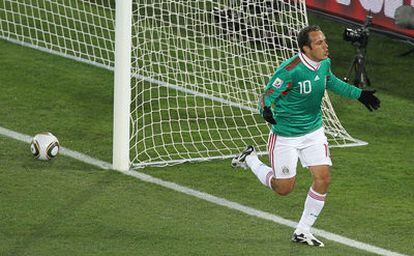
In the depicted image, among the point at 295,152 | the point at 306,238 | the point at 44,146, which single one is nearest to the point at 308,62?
the point at 295,152

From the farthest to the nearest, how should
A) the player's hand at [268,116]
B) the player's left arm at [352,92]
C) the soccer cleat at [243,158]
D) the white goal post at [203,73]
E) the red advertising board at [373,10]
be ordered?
the red advertising board at [373,10] → the white goal post at [203,73] → the soccer cleat at [243,158] → the player's left arm at [352,92] → the player's hand at [268,116]

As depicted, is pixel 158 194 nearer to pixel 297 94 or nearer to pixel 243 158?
pixel 243 158

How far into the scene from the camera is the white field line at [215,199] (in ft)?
33.3

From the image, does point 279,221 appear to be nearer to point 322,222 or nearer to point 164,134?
point 322,222

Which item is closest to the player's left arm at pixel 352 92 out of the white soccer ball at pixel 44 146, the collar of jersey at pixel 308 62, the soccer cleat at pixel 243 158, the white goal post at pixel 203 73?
the collar of jersey at pixel 308 62

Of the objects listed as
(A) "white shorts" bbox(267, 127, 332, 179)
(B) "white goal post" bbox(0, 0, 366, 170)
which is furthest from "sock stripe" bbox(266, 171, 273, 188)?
(B) "white goal post" bbox(0, 0, 366, 170)

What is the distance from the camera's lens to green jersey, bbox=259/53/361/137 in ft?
33.2

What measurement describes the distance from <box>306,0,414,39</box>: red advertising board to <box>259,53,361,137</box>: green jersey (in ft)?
18.8

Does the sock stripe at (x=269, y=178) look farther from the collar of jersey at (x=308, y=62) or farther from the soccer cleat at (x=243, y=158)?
the collar of jersey at (x=308, y=62)

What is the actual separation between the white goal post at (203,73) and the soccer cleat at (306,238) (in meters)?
2.57

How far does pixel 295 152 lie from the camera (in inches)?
403

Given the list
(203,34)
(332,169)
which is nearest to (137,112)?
(203,34)

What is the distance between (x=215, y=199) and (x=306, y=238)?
1447 millimetres

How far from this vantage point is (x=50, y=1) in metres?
17.2
